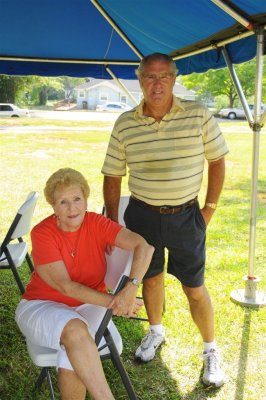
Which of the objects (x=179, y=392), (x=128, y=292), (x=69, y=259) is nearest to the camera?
(x=128, y=292)

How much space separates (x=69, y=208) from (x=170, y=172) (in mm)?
602

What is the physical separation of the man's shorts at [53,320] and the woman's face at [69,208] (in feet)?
1.27

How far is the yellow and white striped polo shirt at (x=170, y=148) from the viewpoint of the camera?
233 centimetres

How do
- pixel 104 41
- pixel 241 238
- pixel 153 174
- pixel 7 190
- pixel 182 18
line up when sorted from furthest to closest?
pixel 7 190 < pixel 241 238 < pixel 104 41 < pixel 182 18 < pixel 153 174

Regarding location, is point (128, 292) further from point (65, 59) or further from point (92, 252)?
point (65, 59)

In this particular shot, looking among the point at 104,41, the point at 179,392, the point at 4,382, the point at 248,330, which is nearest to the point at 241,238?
the point at 248,330

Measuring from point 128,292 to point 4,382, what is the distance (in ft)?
4.04

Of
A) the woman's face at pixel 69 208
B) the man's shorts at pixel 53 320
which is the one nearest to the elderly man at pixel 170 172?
the woman's face at pixel 69 208

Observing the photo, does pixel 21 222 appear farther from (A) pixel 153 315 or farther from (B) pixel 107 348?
(B) pixel 107 348

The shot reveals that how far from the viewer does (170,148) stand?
91.9 inches

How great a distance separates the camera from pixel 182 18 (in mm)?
2973

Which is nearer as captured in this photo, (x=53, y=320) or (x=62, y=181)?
(x=53, y=320)

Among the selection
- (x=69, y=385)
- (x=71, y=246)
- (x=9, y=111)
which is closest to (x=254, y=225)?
(x=71, y=246)

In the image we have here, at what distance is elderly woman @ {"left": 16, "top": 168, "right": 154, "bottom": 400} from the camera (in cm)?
186
